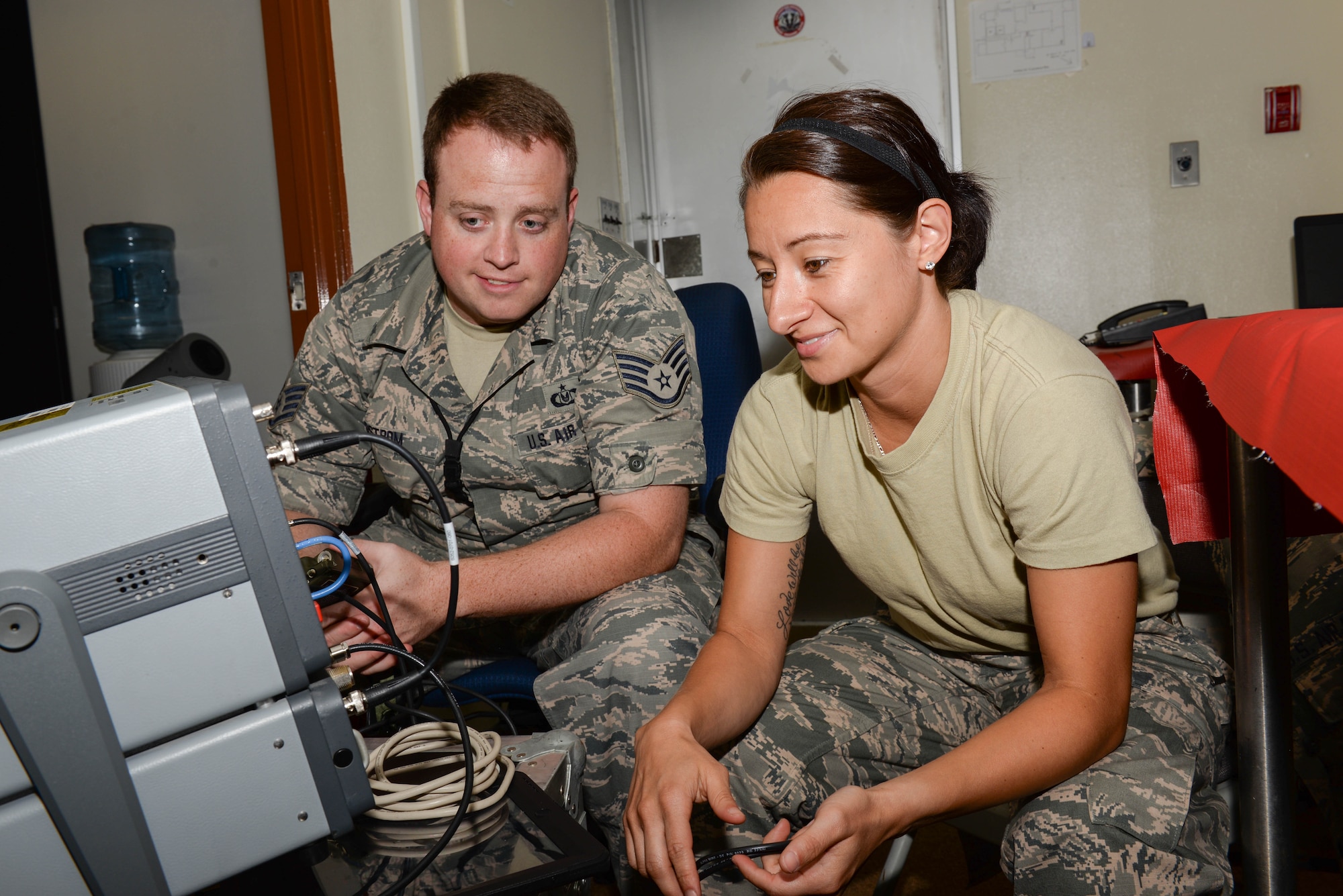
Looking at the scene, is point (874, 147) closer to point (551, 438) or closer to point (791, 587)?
point (791, 587)

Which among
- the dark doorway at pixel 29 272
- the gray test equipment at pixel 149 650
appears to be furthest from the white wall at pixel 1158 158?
the dark doorway at pixel 29 272

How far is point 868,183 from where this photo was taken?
2.92 ft

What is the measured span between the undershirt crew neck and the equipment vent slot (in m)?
0.87

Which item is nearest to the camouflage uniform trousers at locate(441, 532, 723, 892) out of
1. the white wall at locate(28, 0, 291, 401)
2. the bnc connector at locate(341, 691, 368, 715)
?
the bnc connector at locate(341, 691, 368, 715)

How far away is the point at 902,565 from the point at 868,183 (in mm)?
434

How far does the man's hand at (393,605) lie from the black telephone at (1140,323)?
1.56 metres

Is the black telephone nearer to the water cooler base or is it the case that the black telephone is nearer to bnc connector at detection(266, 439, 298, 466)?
bnc connector at detection(266, 439, 298, 466)

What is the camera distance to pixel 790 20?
2887 mm

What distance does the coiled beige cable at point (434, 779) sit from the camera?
0.75 meters

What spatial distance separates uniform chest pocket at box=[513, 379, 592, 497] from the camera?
1358 mm

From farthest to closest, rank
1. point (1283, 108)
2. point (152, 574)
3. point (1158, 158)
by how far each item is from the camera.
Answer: point (1158, 158) < point (1283, 108) < point (152, 574)

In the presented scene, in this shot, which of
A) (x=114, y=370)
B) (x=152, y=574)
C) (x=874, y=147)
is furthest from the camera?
(x=114, y=370)

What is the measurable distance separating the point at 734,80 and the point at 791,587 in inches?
92.4

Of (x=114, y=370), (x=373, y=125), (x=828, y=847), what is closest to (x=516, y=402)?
(x=828, y=847)
